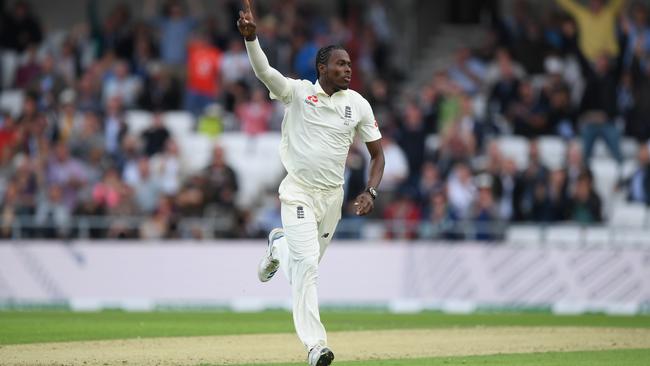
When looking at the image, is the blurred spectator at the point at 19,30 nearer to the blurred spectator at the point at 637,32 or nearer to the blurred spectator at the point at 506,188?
the blurred spectator at the point at 506,188

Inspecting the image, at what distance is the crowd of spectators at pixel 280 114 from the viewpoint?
2230cm

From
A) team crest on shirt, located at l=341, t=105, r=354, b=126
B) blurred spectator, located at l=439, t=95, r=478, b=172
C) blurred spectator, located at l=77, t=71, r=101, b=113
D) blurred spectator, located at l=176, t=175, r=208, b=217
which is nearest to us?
team crest on shirt, located at l=341, t=105, r=354, b=126

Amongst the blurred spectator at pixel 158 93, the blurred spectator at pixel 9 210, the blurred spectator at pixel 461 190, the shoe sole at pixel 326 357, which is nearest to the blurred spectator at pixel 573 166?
the blurred spectator at pixel 461 190

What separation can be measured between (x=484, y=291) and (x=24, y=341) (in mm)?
9374

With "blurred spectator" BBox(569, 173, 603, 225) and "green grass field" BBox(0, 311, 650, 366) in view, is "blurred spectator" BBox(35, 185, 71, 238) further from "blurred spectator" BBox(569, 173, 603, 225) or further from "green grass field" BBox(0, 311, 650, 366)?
"blurred spectator" BBox(569, 173, 603, 225)

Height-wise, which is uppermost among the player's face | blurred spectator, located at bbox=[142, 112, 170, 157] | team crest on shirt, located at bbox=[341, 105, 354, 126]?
the player's face

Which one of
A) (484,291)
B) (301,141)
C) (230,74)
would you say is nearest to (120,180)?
(230,74)

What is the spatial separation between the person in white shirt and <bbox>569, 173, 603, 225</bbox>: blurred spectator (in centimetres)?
1043

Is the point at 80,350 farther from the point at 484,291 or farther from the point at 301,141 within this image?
the point at 484,291

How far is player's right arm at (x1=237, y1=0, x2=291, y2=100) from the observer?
36.5ft

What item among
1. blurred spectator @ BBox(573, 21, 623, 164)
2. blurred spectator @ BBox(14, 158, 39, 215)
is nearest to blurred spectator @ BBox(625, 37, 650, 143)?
blurred spectator @ BBox(573, 21, 623, 164)

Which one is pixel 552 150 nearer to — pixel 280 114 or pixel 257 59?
pixel 280 114

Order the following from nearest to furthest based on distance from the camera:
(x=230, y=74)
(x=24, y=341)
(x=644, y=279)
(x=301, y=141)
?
1. (x=301, y=141)
2. (x=24, y=341)
3. (x=644, y=279)
4. (x=230, y=74)

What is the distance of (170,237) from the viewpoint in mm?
22375
